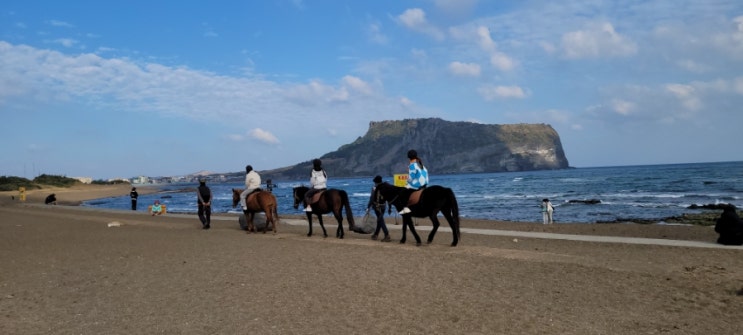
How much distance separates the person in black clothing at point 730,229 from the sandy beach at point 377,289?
16.6 inches

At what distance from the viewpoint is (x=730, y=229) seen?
475 inches

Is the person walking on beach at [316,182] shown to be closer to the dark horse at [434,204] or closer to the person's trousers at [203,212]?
the dark horse at [434,204]

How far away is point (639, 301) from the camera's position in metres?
7.00

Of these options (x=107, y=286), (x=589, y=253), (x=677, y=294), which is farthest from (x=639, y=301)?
(x=107, y=286)

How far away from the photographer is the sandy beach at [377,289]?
6.13m

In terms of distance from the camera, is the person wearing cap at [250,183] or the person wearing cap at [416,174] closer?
the person wearing cap at [416,174]

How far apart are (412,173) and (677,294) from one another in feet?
22.0

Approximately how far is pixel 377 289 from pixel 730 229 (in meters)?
9.33

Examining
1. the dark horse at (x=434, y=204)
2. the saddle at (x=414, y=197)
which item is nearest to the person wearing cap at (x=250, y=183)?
the dark horse at (x=434, y=204)

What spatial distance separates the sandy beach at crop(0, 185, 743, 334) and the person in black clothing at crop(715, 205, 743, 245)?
0.42 meters

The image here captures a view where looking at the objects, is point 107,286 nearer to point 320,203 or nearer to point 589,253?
point 320,203

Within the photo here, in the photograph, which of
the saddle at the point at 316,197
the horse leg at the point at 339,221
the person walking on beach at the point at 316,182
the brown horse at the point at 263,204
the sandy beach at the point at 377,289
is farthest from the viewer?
the brown horse at the point at 263,204

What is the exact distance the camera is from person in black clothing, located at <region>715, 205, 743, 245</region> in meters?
11.9

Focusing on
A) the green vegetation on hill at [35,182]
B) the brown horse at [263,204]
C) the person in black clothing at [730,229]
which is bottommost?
the person in black clothing at [730,229]
